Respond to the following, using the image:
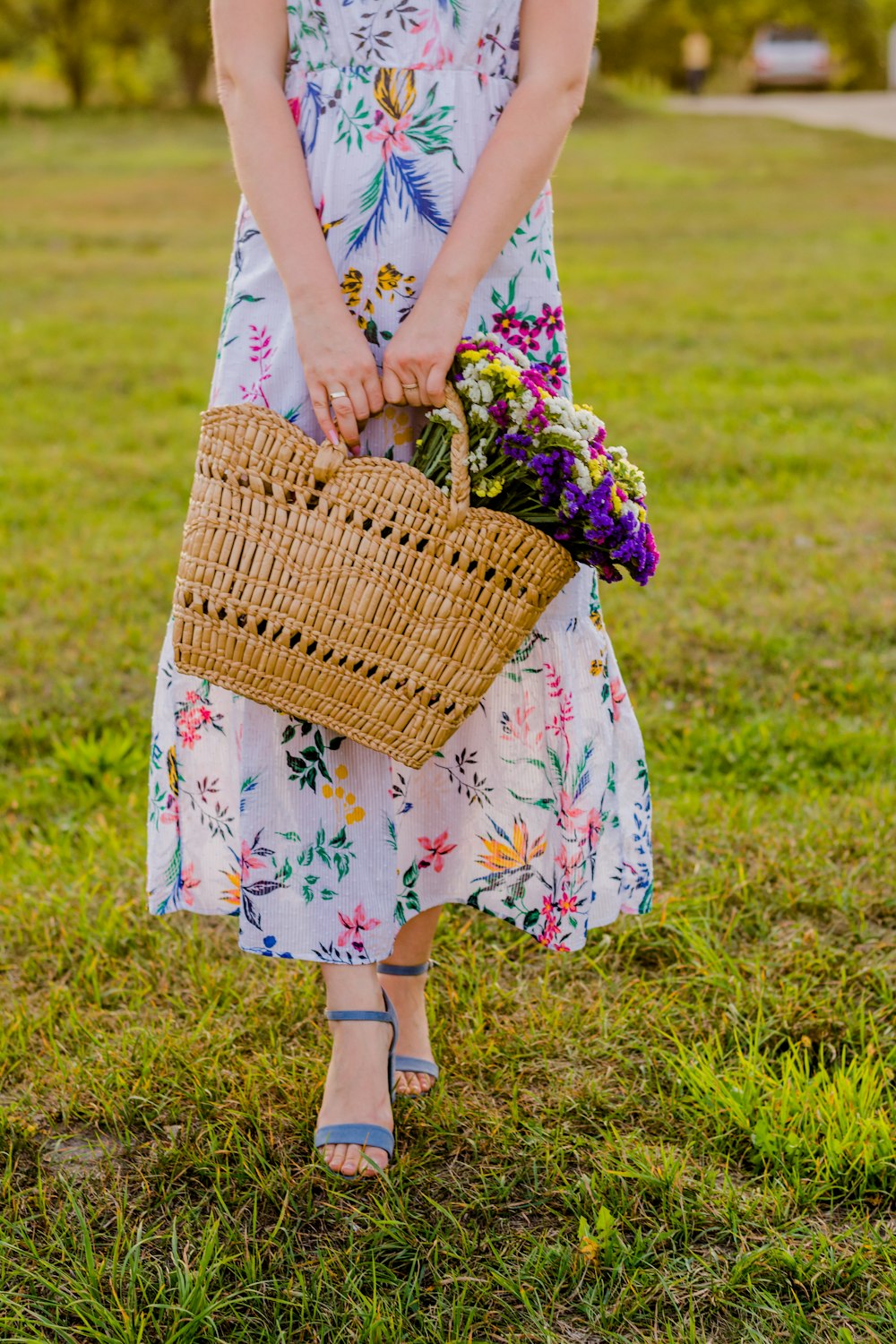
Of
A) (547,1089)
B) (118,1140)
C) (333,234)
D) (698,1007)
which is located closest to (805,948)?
(698,1007)

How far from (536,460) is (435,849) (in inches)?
26.9

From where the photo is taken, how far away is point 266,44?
1.78 metres

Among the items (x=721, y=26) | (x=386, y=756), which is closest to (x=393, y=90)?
(x=386, y=756)

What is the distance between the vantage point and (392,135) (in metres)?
1.78

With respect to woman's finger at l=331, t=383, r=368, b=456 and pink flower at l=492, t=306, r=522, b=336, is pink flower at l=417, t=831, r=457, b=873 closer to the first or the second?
woman's finger at l=331, t=383, r=368, b=456

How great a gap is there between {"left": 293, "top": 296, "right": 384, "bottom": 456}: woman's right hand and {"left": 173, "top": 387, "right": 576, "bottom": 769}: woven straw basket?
0.23ft

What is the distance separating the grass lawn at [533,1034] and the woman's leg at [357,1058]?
0.24 ft

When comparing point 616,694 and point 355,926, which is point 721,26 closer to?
point 616,694

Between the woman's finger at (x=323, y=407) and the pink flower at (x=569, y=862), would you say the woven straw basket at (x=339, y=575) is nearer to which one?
the woman's finger at (x=323, y=407)

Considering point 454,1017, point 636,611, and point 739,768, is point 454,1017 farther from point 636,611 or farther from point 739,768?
point 636,611

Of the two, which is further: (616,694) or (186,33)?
(186,33)

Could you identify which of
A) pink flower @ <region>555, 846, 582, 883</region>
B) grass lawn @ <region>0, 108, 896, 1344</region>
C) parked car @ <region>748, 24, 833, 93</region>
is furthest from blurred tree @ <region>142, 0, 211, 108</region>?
pink flower @ <region>555, 846, 582, 883</region>

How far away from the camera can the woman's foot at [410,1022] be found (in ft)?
6.77

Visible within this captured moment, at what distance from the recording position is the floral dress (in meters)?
1.78
